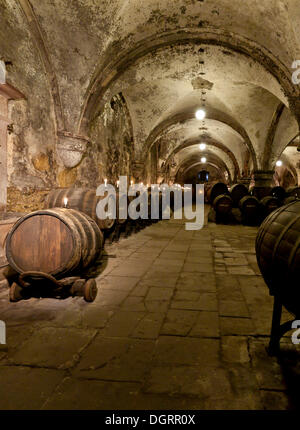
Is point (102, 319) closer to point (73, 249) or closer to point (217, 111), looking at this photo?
point (73, 249)

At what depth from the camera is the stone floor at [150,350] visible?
164cm

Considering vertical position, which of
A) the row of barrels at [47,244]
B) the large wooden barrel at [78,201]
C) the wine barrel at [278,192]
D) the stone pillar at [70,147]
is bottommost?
the row of barrels at [47,244]

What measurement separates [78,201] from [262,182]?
10621 mm

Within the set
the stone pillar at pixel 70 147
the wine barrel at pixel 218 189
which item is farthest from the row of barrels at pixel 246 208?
the stone pillar at pixel 70 147

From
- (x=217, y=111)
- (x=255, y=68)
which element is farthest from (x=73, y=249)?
(x=217, y=111)

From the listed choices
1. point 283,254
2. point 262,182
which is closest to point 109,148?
point 262,182

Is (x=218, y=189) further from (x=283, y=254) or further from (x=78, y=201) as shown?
(x=283, y=254)

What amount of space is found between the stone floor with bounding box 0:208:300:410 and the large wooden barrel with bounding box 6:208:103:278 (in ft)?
1.41

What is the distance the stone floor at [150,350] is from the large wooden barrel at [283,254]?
0.54 m

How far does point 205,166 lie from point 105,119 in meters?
29.6

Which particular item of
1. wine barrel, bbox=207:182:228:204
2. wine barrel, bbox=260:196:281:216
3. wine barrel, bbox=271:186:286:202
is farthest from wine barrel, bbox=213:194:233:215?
wine barrel, bbox=271:186:286:202

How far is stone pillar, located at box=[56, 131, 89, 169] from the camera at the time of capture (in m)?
6.30

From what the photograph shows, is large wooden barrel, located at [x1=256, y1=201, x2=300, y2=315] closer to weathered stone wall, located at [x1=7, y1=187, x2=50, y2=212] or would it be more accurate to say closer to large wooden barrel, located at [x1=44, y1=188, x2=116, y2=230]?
large wooden barrel, located at [x1=44, y1=188, x2=116, y2=230]
